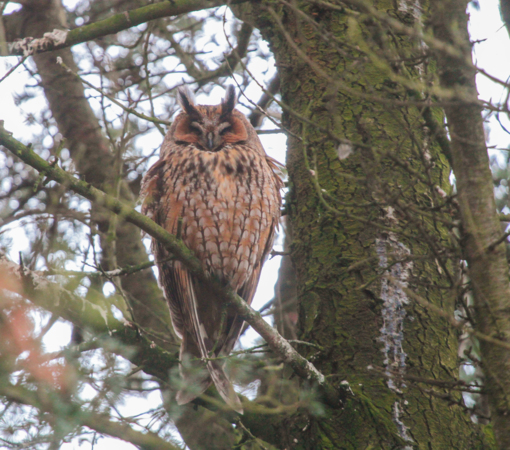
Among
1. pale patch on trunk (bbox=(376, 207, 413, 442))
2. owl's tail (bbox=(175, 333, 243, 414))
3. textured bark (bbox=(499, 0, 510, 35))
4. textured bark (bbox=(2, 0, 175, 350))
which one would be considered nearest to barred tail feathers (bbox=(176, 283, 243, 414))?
owl's tail (bbox=(175, 333, 243, 414))

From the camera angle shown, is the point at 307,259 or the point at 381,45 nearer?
the point at 381,45

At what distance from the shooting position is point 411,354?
86.3 inches

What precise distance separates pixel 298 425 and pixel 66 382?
3.70ft

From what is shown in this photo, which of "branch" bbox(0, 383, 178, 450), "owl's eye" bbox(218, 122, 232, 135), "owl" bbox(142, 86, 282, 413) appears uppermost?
"owl's eye" bbox(218, 122, 232, 135)

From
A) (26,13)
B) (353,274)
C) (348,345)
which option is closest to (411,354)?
(348,345)

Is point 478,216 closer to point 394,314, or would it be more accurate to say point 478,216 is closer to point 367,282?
point 367,282

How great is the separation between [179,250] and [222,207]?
0.88 metres

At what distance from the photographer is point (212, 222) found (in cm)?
286

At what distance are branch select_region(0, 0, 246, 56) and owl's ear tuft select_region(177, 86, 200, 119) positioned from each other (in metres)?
→ 0.76

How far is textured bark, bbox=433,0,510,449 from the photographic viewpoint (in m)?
1.49

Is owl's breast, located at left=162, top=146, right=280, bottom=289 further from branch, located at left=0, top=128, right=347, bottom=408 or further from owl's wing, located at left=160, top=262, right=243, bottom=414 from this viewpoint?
branch, located at left=0, top=128, right=347, bottom=408

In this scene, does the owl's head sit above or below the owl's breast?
above

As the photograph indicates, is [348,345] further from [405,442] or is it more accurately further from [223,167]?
[223,167]

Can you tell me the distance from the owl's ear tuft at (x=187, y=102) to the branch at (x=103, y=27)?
76 cm
